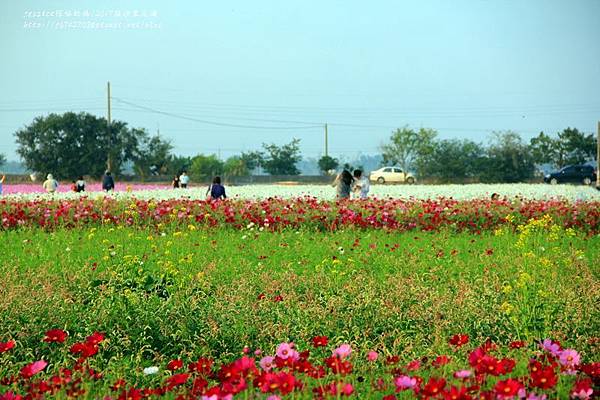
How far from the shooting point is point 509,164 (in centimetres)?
4550

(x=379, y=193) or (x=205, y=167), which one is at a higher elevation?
(x=205, y=167)

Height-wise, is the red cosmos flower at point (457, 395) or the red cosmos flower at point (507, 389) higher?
the red cosmos flower at point (507, 389)

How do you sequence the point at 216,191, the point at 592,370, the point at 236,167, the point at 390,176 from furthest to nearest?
the point at 236,167
the point at 390,176
the point at 216,191
the point at 592,370

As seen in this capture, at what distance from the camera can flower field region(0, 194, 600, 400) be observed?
351cm

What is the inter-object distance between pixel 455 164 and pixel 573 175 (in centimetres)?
754

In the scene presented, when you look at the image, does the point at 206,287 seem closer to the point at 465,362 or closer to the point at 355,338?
the point at 355,338

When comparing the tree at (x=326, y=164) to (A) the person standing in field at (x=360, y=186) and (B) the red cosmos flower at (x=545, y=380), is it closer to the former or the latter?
(A) the person standing in field at (x=360, y=186)

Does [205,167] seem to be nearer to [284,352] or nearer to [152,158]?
[152,158]

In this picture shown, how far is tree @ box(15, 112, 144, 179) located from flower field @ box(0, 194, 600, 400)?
37.1 m

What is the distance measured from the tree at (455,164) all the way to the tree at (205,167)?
15054 millimetres

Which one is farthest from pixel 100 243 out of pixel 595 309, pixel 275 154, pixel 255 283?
pixel 275 154


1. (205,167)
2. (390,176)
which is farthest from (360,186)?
(205,167)

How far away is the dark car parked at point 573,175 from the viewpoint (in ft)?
139

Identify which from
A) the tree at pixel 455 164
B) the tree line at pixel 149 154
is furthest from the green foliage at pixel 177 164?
the tree at pixel 455 164
